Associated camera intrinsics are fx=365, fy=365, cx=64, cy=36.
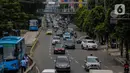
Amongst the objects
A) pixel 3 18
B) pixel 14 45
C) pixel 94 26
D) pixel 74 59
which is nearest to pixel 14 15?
pixel 3 18

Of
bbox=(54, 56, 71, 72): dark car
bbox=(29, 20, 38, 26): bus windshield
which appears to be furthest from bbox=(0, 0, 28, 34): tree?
bbox=(29, 20, 38, 26): bus windshield

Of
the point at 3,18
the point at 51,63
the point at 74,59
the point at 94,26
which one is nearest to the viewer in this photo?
the point at 51,63

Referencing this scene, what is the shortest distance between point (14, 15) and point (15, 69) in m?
24.7

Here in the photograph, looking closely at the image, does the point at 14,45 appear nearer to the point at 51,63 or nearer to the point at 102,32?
the point at 51,63

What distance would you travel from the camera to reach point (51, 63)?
43281 millimetres

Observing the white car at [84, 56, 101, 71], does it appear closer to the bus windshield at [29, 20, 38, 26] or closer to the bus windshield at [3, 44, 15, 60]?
the bus windshield at [3, 44, 15, 60]

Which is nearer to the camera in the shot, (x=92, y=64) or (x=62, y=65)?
(x=62, y=65)

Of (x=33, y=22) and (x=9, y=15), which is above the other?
(x=9, y=15)

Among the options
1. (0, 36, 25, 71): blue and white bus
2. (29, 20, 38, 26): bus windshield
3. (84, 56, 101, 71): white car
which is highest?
(0, 36, 25, 71): blue and white bus

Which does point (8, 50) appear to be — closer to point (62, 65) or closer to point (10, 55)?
point (10, 55)

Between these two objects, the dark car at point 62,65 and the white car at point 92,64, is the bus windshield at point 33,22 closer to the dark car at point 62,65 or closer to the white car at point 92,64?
the white car at point 92,64

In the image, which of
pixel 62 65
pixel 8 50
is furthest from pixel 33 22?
pixel 8 50

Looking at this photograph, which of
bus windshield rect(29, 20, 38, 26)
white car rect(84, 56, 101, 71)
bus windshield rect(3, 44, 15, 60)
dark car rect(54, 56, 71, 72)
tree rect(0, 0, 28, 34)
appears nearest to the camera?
bus windshield rect(3, 44, 15, 60)

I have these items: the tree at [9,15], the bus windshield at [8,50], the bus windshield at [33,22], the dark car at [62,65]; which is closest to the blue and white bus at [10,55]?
the bus windshield at [8,50]
